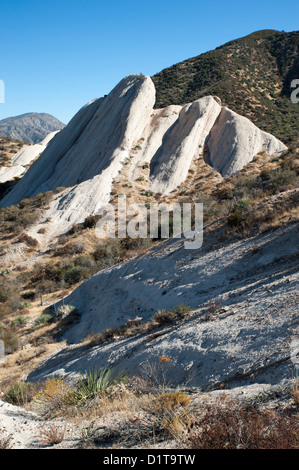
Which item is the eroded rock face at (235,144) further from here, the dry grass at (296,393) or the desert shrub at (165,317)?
the dry grass at (296,393)

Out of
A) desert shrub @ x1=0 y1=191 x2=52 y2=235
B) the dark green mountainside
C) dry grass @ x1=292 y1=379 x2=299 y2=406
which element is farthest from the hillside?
the dark green mountainside

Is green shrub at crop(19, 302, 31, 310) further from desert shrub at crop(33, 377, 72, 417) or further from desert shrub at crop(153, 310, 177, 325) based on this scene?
desert shrub at crop(33, 377, 72, 417)

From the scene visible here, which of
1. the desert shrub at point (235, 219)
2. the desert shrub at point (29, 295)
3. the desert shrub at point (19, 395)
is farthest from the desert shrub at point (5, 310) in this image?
the desert shrub at point (235, 219)

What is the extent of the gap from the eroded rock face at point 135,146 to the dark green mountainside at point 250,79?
8.53 metres

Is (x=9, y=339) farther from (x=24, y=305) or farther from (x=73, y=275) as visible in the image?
(x=73, y=275)

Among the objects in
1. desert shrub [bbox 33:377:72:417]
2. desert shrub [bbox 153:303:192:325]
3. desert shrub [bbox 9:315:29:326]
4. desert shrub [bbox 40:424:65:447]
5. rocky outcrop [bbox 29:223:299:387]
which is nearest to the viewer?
desert shrub [bbox 40:424:65:447]

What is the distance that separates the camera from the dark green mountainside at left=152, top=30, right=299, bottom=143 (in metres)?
41.3

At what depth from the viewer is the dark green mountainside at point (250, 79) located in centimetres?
4134

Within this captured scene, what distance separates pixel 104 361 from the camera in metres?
7.46

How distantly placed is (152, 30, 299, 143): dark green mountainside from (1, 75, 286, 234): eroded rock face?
853 cm

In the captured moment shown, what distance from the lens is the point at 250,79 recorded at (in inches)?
1897

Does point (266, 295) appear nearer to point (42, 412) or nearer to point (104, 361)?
point (104, 361)

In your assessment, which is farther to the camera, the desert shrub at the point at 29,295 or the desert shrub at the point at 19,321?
the desert shrub at the point at 29,295
